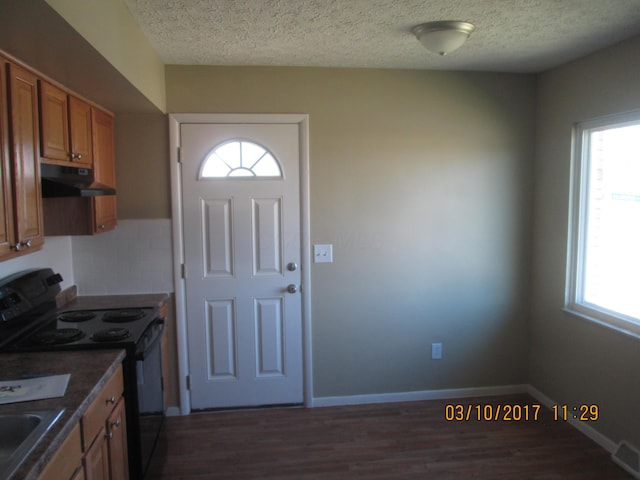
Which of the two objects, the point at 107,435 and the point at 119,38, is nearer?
the point at 107,435

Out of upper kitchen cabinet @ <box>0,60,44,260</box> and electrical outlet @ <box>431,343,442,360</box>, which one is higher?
upper kitchen cabinet @ <box>0,60,44,260</box>

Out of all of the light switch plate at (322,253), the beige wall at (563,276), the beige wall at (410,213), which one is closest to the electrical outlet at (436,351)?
the beige wall at (410,213)

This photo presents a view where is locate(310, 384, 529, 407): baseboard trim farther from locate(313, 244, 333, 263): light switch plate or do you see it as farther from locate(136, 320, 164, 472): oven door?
locate(136, 320, 164, 472): oven door

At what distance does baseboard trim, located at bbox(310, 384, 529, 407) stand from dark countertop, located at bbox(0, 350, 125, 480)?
5.81ft

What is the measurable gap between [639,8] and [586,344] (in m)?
1.92

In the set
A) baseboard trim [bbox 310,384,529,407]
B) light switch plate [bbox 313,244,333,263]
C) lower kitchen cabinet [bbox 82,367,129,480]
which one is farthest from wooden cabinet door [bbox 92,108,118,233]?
baseboard trim [bbox 310,384,529,407]

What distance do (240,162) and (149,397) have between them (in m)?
1.61

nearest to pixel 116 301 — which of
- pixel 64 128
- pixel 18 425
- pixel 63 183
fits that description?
pixel 63 183

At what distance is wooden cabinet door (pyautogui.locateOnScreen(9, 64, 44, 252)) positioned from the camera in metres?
1.83

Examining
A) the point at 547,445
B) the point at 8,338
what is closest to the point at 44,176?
the point at 8,338

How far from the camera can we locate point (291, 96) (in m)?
3.15

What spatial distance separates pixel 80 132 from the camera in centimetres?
247

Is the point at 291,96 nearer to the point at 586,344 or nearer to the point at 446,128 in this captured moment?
the point at 446,128

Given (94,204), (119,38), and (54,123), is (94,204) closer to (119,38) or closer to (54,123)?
(54,123)
